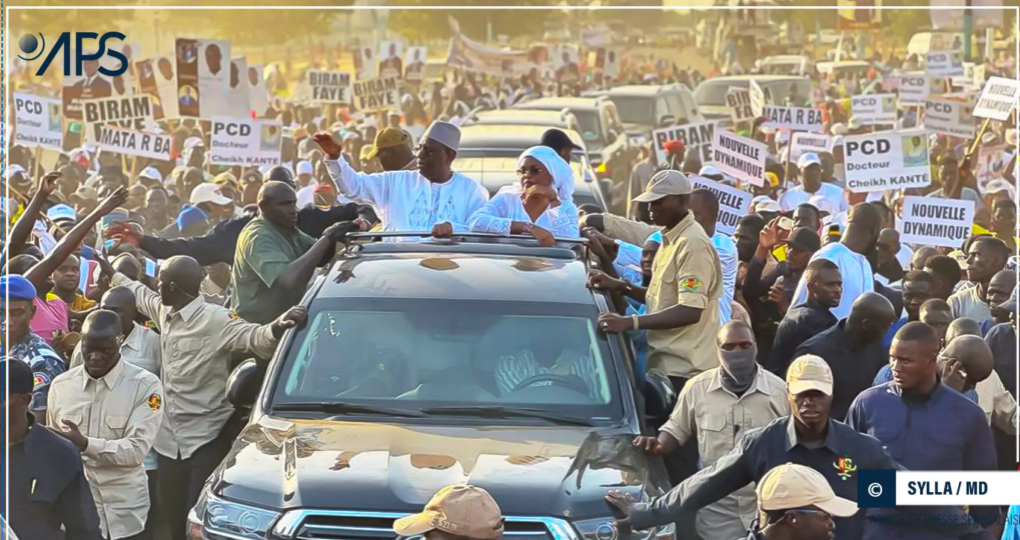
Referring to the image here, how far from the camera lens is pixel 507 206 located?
29.5 ft

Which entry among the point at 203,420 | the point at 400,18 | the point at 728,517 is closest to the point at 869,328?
the point at 728,517

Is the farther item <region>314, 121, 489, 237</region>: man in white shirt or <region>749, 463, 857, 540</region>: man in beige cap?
<region>314, 121, 489, 237</region>: man in white shirt

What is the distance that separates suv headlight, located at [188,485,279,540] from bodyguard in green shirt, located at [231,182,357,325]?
2162 mm

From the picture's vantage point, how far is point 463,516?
15.0ft

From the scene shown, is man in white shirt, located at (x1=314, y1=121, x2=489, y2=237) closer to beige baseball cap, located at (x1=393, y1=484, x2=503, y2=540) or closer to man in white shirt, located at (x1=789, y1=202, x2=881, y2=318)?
man in white shirt, located at (x1=789, y1=202, x2=881, y2=318)

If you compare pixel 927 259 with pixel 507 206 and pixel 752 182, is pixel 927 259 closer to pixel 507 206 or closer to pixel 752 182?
pixel 507 206

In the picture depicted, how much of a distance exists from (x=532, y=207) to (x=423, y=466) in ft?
8.70

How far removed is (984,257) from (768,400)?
354 centimetres

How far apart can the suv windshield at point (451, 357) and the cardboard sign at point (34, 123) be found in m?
10.8

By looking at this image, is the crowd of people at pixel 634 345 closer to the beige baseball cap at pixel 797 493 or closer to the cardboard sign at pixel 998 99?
the beige baseball cap at pixel 797 493

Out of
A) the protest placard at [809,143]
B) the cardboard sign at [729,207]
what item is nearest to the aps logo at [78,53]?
the cardboard sign at [729,207]

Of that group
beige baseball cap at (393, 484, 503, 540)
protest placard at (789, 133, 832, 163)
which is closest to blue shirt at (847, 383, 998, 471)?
beige baseball cap at (393, 484, 503, 540)

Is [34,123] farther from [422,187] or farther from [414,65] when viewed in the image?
[414,65]

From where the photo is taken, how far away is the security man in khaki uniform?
24.5 feet
